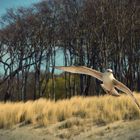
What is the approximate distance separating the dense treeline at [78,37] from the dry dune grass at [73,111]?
18198 mm

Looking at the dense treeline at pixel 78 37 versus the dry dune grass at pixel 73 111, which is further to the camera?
the dense treeline at pixel 78 37

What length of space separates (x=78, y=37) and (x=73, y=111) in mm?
23394

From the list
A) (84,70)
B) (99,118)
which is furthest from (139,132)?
(84,70)

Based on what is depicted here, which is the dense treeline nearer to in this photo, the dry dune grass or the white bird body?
the dry dune grass

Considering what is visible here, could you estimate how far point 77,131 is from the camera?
48.4ft

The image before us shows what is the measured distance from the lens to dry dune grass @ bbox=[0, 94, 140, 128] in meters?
15.1

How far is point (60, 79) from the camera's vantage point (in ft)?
185

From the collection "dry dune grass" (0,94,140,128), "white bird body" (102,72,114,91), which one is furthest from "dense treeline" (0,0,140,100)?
"white bird body" (102,72,114,91)

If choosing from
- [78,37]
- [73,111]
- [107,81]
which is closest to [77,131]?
[73,111]

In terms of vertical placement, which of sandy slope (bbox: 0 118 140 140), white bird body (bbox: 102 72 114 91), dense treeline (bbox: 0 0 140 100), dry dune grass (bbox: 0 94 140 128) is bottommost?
sandy slope (bbox: 0 118 140 140)

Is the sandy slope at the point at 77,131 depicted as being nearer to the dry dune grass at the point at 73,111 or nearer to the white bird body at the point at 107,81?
the dry dune grass at the point at 73,111

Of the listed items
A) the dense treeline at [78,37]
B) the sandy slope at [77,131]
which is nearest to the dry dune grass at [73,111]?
the sandy slope at [77,131]

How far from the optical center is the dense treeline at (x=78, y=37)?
37062 mm

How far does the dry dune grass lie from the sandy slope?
1.18 ft
